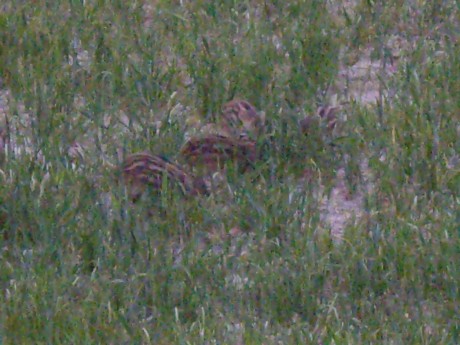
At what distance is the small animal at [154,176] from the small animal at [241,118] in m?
0.57

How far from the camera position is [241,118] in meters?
6.40

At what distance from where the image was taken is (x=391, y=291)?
5.09 m

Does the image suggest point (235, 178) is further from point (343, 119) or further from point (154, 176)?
point (343, 119)

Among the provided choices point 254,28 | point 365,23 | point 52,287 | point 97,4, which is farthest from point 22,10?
point 52,287

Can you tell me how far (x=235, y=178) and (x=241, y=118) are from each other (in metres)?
0.55

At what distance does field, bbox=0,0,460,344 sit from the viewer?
4.96 m

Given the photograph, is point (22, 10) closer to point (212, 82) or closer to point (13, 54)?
point (13, 54)

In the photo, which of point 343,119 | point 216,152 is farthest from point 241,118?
point 343,119

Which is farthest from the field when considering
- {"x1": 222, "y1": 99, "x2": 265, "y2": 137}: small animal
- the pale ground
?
{"x1": 222, "y1": 99, "x2": 265, "y2": 137}: small animal

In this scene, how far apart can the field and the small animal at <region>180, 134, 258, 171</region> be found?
3.8 inches

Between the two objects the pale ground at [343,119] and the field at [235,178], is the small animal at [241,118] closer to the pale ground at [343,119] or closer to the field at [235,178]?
the field at [235,178]

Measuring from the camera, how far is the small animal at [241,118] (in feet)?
20.8

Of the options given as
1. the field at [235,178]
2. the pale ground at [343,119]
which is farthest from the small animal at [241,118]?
the pale ground at [343,119]

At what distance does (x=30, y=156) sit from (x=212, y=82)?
1350 mm
